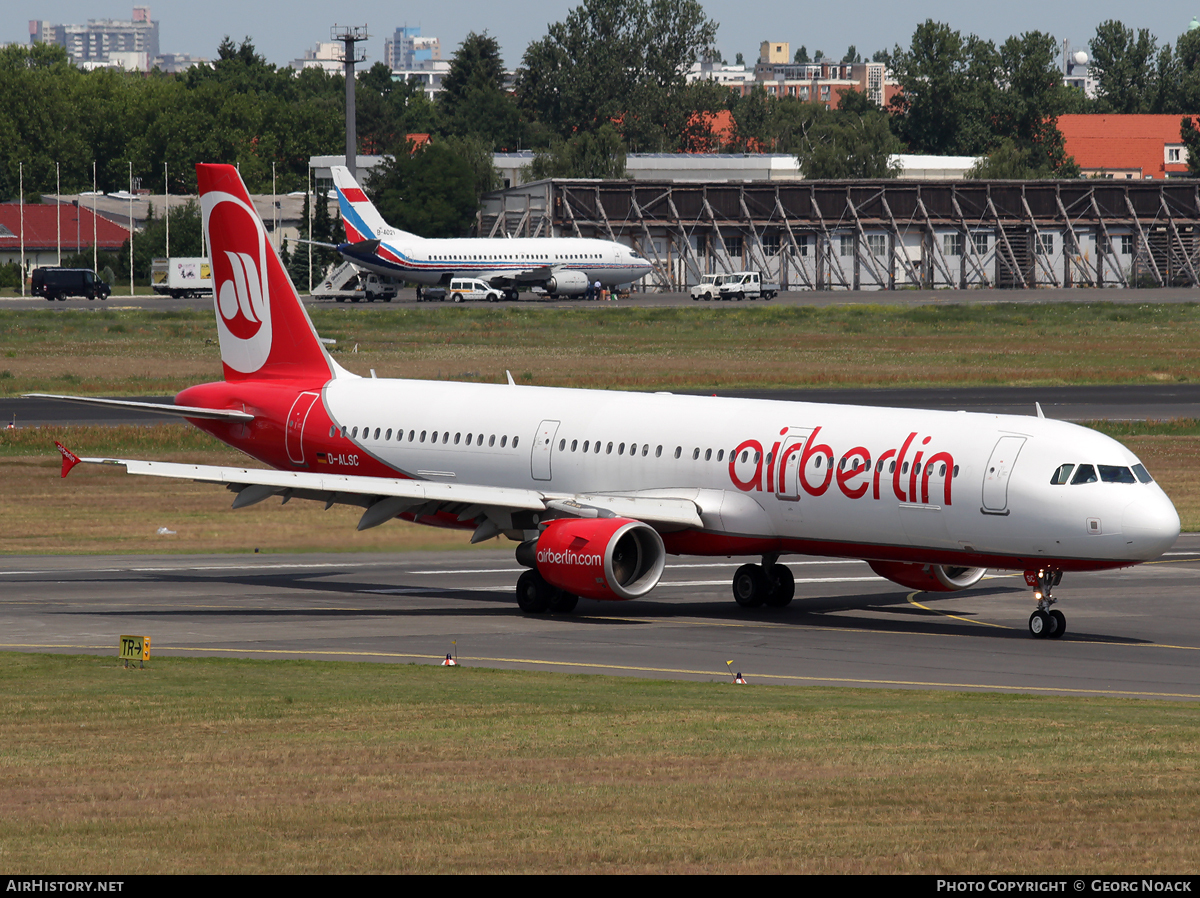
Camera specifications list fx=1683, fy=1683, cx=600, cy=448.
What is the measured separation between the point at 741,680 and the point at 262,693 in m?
7.42

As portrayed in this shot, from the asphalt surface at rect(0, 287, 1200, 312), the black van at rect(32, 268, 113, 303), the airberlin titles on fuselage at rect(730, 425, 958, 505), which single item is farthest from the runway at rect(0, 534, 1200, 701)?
the black van at rect(32, 268, 113, 303)

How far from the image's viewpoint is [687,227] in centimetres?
16688

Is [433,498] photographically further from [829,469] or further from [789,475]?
[829,469]

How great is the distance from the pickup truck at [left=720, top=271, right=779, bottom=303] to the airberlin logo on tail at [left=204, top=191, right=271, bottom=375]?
107 metres

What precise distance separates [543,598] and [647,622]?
2.39m

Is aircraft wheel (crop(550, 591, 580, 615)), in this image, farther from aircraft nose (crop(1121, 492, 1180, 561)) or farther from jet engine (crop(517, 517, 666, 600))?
aircraft nose (crop(1121, 492, 1180, 561))

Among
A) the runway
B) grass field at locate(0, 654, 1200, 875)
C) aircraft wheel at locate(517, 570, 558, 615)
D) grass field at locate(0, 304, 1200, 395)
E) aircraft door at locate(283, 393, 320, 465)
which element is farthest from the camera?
grass field at locate(0, 304, 1200, 395)

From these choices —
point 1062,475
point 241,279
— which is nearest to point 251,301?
point 241,279

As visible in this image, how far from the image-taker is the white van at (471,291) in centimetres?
14525

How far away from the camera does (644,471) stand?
118 ft

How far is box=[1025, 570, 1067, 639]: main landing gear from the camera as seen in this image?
31.4 metres

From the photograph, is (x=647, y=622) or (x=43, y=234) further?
(x=43, y=234)

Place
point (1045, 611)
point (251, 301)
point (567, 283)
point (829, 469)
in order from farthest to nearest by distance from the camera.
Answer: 1. point (567, 283)
2. point (251, 301)
3. point (829, 469)
4. point (1045, 611)

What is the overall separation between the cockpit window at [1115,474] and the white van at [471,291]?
382 ft
